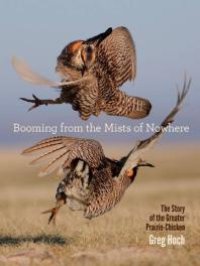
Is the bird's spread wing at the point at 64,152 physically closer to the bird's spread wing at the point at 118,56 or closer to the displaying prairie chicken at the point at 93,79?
the displaying prairie chicken at the point at 93,79

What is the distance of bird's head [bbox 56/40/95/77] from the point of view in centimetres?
900

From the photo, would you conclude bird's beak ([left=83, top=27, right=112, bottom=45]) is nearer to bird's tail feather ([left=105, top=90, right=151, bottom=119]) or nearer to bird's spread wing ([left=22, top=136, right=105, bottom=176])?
bird's tail feather ([left=105, top=90, right=151, bottom=119])

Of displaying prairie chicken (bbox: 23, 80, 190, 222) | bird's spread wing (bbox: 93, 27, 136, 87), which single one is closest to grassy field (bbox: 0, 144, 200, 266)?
displaying prairie chicken (bbox: 23, 80, 190, 222)

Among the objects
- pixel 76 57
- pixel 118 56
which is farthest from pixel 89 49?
pixel 118 56

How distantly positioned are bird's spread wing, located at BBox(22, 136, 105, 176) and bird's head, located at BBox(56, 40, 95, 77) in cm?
59

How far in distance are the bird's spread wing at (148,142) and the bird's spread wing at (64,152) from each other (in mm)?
259

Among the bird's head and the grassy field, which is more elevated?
the bird's head

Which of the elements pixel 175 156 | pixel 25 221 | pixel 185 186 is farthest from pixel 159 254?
pixel 175 156

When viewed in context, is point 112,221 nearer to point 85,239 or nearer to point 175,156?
point 85,239

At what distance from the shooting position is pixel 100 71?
9164 millimetres

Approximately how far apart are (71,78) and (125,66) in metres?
0.79

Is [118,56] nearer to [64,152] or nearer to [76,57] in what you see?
[76,57]

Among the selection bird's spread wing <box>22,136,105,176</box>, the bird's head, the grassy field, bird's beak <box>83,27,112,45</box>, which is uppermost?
bird's beak <box>83,27,112,45</box>

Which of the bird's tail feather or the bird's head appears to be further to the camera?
the bird's tail feather
